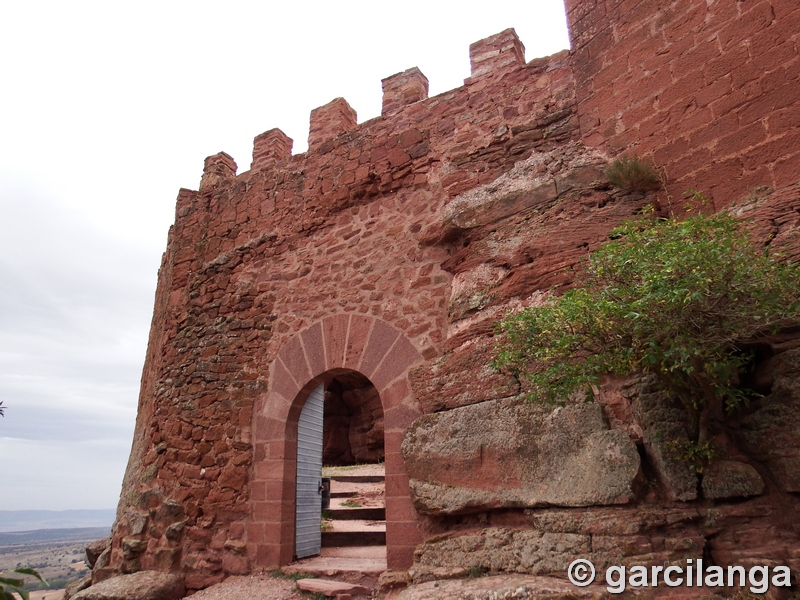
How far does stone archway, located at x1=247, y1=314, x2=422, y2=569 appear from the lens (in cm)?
458

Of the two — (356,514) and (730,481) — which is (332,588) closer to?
(730,481)

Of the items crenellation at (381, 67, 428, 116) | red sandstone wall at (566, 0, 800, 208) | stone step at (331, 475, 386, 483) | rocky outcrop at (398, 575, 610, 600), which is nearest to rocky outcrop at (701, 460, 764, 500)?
rocky outcrop at (398, 575, 610, 600)

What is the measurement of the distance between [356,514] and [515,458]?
4838 mm

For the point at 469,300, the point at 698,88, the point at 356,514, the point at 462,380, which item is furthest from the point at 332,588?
the point at 698,88

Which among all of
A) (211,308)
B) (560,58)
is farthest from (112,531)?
(560,58)

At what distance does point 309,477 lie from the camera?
5855mm

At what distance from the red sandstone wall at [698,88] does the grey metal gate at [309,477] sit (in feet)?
12.1

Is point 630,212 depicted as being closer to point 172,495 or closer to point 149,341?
point 172,495

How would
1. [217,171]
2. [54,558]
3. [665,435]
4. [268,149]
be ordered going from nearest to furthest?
[665,435], [268,149], [217,171], [54,558]

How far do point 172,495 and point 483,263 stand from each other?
155 inches

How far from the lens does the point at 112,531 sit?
616cm

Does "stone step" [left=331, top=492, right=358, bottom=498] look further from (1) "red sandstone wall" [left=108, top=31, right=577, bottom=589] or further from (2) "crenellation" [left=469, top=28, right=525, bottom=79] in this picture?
(2) "crenellation" [left=469, top=28, right=525, bottom=79]

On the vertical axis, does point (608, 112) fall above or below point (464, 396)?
above

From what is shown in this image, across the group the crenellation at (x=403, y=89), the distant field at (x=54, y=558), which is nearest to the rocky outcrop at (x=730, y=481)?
the distant field at (x=54, y=558)
